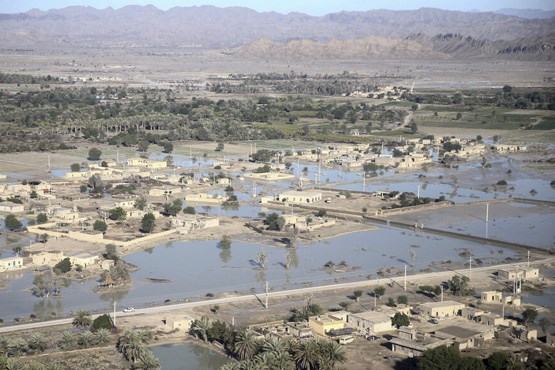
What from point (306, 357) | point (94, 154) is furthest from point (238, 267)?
point (94, 154)

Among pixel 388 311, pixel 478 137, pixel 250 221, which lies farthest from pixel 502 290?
pixel 478 137

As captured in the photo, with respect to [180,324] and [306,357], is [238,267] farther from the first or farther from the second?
[306,357]

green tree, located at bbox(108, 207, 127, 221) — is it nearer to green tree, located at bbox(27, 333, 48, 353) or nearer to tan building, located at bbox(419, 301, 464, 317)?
green tree, located at bbox(27, 333, 48, 353)

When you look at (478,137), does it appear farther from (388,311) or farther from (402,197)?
(388,311)

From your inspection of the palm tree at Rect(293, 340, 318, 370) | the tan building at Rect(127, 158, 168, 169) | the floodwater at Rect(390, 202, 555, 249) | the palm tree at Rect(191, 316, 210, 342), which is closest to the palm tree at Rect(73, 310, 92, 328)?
the palm tree at Rect(191, 316, 210, 342)

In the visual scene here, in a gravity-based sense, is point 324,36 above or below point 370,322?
below

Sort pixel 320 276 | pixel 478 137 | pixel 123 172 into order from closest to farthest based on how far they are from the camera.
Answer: pixel 320 276 < pixel 123 172 < pixel 478 137

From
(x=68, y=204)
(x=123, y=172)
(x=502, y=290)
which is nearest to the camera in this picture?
(x=502, y=290)
